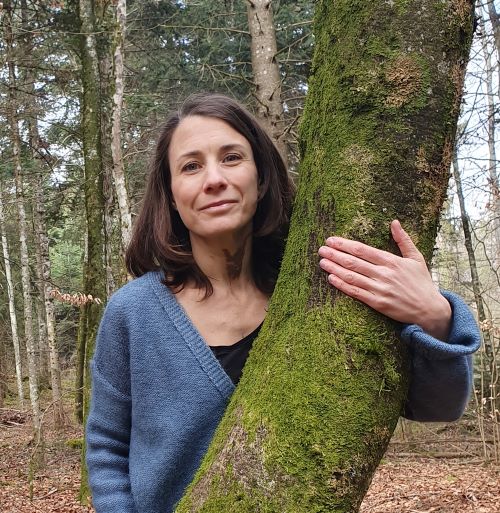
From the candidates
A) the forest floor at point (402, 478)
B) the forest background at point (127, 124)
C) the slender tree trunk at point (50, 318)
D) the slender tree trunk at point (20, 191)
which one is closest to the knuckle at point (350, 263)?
the forest background at point (127, 124)

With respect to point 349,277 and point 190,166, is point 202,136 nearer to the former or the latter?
point 190,166

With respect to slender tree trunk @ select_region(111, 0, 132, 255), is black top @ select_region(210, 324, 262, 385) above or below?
below

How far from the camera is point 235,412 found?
5.06 ft

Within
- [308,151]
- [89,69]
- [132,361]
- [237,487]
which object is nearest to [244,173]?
[308,151]

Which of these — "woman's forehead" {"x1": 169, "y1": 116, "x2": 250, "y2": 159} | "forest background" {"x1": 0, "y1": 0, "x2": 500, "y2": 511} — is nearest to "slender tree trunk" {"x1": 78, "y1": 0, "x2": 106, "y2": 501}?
"forest background" {"x1": 0, "y1": 0, "x2": 500, "y2": 511}

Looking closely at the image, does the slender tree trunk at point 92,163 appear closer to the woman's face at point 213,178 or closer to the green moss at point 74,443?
the green moss at point 74,443

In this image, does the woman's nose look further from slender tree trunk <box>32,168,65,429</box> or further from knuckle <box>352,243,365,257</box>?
slender tree trunk <box>32,168,65,429</box>

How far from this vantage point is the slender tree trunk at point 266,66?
802cm

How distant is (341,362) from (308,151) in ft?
2.08

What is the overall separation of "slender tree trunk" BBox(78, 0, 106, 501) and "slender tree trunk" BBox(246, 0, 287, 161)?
255 centimetres

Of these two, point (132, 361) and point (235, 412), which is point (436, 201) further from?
point (132, 361)

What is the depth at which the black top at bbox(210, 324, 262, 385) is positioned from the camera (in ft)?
6.38

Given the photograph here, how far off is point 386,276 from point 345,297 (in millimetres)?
123

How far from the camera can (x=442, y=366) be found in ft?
5.19
